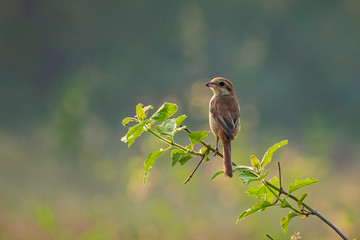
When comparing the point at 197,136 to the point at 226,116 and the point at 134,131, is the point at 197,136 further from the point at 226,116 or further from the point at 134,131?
the point at 226,116

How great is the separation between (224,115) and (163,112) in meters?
1.16

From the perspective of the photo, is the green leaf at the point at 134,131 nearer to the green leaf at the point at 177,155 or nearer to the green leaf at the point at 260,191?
the green leaf at the point at 177,155

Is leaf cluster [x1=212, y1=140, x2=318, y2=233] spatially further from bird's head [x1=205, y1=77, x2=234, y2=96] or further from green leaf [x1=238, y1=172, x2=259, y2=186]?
bird's head [x1=205, y1=77, x2=234, y2=96]

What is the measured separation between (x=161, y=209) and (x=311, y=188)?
99.3 inches

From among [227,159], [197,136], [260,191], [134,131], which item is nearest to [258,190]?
[260,191]

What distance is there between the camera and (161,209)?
404 centimetres

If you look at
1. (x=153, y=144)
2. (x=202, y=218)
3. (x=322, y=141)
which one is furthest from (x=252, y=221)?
(x=322, y=141)

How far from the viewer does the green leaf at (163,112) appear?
3.31 feet

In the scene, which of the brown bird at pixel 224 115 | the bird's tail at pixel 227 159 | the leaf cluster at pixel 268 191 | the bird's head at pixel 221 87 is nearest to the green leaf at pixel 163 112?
the leaf cluster at pixel 268 191

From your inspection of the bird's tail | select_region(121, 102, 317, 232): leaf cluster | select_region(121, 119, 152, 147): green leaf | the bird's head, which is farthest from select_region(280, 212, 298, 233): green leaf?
the bird's head

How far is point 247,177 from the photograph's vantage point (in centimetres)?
97

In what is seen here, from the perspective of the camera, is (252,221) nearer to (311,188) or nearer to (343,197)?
(343,197)

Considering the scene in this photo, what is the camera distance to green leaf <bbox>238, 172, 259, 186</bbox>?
951mm

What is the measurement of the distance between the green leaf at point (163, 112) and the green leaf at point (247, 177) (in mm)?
179
